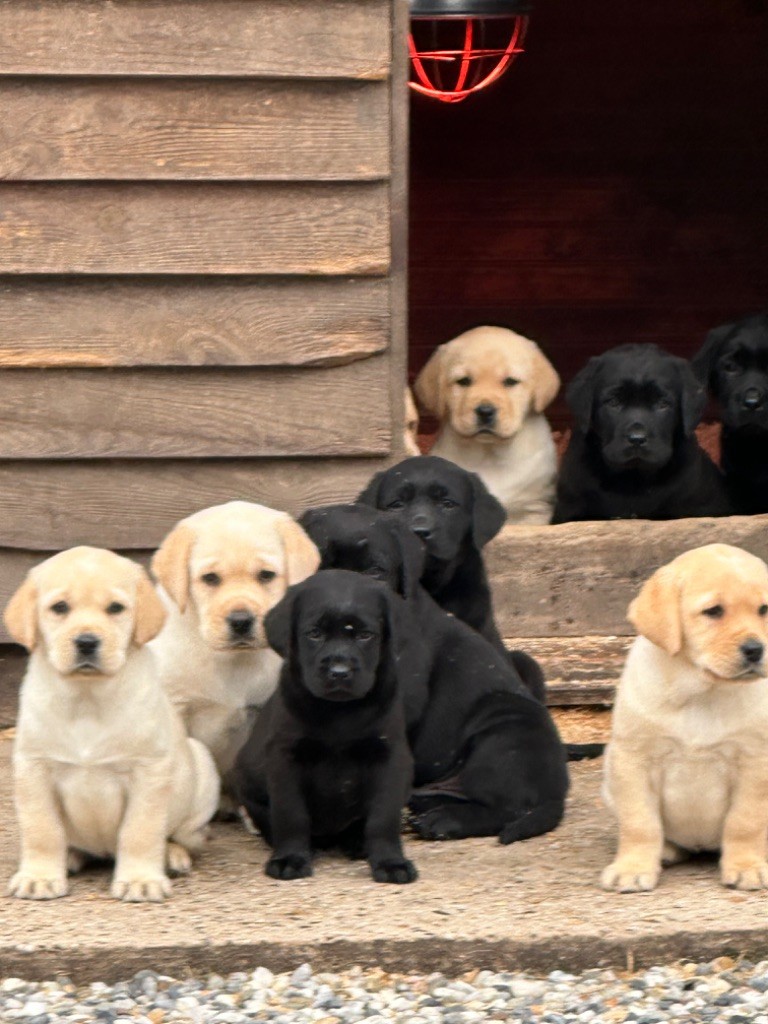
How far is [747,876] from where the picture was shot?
15.8 feet

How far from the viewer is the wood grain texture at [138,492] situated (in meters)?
6.53

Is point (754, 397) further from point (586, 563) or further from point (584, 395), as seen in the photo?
point (586, 563)

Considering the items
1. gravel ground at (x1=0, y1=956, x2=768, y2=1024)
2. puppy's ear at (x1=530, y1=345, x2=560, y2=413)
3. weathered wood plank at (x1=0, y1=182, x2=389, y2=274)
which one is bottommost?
gravel ground at (x1=0, y1=956, x2=768, y2=1024)

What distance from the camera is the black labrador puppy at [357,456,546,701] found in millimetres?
5891

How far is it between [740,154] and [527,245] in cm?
118

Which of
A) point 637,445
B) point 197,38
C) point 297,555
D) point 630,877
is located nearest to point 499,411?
point 637,445

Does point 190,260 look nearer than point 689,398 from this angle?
Yes

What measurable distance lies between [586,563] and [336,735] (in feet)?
6.91

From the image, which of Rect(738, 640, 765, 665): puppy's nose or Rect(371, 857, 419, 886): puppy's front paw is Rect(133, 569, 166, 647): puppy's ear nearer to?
Rect(371, 857, 419, 886): puppy's front paw

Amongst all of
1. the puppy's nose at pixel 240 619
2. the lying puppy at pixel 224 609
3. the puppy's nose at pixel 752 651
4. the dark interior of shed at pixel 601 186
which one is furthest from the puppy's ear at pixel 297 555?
the dark interior of shed at pixel 601 186

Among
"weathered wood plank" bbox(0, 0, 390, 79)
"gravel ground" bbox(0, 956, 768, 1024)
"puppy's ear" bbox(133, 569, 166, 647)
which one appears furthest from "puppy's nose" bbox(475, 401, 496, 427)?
"gravel ground" bbox(0, 956, 768, 1024)

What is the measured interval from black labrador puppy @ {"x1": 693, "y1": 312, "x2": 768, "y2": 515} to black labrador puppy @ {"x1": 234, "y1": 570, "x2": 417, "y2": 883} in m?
2.46

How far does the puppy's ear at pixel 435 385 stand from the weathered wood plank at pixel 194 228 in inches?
38.5

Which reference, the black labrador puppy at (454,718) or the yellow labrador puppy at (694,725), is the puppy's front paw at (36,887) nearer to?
the black labrador puppy at (454,718)
